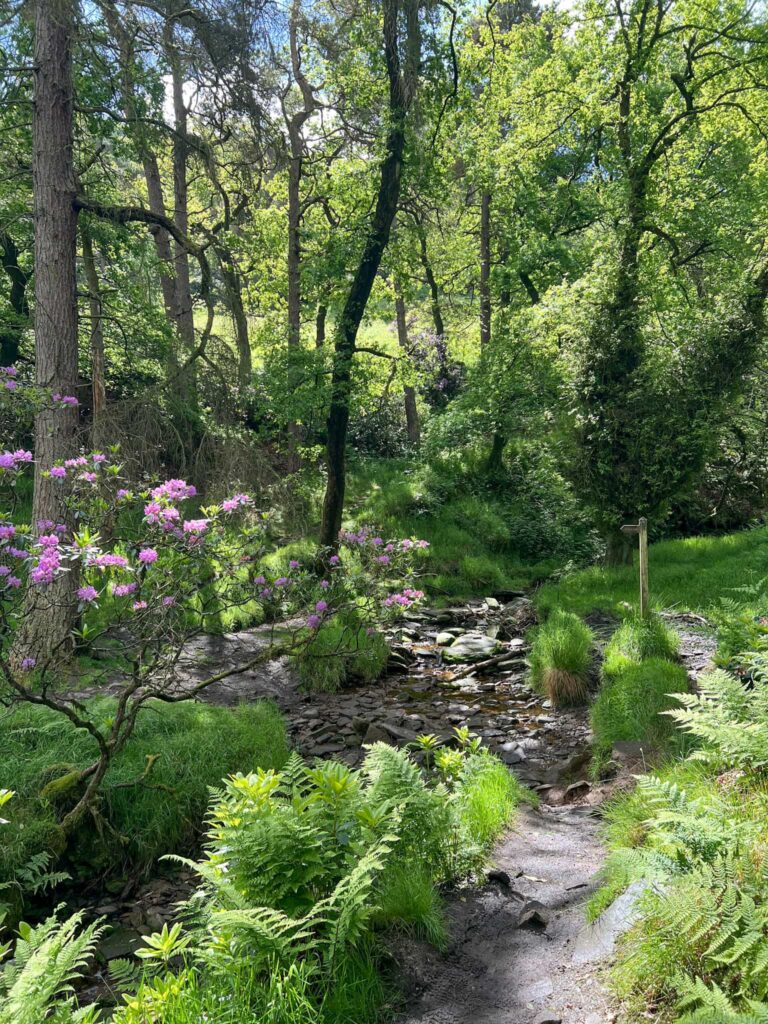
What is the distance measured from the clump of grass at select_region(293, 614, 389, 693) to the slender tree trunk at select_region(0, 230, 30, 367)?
349 inches

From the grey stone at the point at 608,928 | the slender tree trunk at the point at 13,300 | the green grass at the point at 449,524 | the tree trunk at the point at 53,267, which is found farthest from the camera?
the slender tree trunk at the point at 13,300

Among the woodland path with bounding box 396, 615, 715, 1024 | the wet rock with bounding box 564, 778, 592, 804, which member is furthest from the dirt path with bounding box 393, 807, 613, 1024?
the wet rock with bounding box 564, 778, 592, 804

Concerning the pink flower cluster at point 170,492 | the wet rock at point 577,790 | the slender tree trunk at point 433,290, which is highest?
the slender tree trunk at point 433,290

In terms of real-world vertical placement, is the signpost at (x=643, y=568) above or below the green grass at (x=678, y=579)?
above

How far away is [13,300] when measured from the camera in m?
14.6

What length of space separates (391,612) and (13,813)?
4.48 m

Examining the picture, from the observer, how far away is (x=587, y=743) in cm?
691

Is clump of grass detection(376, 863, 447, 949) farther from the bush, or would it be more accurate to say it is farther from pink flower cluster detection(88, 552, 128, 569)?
the bush

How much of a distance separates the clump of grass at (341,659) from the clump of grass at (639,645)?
2.86 metres

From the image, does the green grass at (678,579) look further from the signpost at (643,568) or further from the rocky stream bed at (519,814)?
the signpost at (643,568)

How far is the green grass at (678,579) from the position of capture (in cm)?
1009

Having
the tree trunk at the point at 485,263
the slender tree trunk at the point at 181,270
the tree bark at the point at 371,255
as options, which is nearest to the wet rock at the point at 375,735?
the tree bark at the point at 371,255

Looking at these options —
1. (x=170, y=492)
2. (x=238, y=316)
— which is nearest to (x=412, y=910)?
(x=170, y=492)

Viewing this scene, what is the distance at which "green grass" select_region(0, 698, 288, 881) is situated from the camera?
512 centimetres
